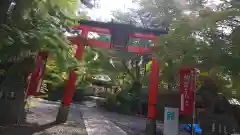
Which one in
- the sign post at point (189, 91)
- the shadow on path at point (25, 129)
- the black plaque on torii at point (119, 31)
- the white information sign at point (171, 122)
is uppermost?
the black plaque on torii at point (119, 31)

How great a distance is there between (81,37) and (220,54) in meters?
6.81

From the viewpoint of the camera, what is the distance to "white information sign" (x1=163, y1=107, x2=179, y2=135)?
885cm

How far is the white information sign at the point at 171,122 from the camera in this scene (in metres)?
8.85

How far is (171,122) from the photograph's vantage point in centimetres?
898

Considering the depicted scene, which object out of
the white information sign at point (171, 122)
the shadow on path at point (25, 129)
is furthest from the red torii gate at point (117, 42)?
the white information sign at point (171, 122)

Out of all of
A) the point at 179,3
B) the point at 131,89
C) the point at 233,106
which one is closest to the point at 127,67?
the point at 131,89

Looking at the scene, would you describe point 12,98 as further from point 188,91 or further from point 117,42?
point 188,91

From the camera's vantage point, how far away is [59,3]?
4922 mm

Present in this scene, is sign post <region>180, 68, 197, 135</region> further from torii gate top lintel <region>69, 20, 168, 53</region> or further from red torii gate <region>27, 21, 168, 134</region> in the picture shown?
torii gate top lintel <region>69, 20, 168, 53</region>

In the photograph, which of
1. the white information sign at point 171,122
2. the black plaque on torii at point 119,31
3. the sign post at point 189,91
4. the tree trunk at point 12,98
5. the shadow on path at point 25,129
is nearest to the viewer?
the sign post at point 189,91

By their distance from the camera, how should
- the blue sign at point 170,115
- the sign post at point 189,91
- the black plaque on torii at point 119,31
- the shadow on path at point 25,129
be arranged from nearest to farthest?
the sign post at point 189,91
the shadow on path at point 25,129
the blue sign at point 170,115
the black plaque on torii at point 119,31

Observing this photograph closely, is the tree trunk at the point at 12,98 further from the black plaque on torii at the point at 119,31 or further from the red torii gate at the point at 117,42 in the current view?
the black plaque on torii at the point at 119,31

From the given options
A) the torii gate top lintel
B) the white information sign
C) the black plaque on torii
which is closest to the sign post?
the white information sign

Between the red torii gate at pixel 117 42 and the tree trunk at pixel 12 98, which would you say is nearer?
the tree trunk at pixel 12 98
